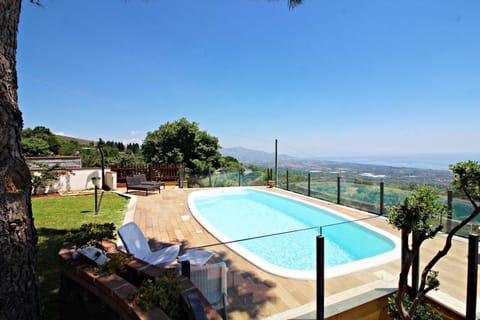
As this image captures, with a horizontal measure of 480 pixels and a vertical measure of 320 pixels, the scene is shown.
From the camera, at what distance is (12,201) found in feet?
4.76

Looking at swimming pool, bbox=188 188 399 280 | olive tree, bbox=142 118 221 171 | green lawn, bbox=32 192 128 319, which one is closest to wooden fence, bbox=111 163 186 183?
green lawn, bbox=32 192 128 319

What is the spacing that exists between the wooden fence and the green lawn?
2.56 m

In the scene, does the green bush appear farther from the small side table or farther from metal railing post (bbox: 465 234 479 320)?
metal railing post (bbox: 465 234 479 320)

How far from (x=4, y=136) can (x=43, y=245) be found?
365cm

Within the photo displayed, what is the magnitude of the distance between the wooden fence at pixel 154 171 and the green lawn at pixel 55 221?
8.41 feet

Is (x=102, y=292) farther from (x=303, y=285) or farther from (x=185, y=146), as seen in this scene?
(x=185, y=146)

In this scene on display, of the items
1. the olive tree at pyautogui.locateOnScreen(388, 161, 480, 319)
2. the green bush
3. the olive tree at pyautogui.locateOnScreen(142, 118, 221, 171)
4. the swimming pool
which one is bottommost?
the swimming pool

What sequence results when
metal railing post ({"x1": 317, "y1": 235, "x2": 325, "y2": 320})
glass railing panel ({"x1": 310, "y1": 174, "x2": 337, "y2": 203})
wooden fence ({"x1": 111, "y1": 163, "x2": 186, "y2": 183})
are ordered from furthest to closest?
wooden fence ({"x1": 111, "y1": 163, "x2": 186, "y2": 183}) < glass railing panel ({"x1": 310, "y1": 174, "x2": 337, "y2": 203}) < metal railing post ({"x1": 317, "y1": 235, "x2": 325, "y2": 320})

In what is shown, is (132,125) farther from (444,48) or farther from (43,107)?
(444,48)

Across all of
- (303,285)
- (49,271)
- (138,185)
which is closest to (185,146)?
(138,185)

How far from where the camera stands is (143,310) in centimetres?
137

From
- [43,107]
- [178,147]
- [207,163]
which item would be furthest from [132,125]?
[207,163]

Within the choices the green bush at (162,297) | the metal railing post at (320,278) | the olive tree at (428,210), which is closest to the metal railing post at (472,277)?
the olive tree at (428,210)

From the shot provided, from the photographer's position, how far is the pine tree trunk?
1409mm
